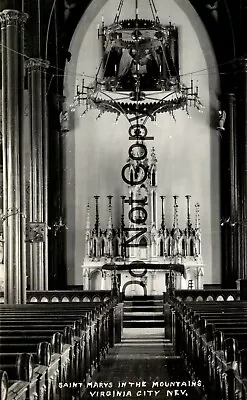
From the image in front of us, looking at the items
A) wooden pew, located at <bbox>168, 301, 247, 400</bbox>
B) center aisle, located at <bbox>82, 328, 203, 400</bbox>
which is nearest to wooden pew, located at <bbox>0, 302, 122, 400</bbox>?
center aisle, located at <bbox>82, 328, 203, 400</bbox>

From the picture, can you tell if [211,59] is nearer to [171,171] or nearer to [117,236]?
[171,171]

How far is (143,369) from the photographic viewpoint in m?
10.9

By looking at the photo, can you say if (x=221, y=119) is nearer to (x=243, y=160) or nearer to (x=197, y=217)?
(x=243, y=160)

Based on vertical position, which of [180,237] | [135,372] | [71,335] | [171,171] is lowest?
[135,372]

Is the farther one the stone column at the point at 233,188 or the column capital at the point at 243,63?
the stone column at the point at 233,188

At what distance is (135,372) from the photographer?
10.7 m

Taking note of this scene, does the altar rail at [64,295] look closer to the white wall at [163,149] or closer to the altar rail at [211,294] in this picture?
the altar rail at [211,294]

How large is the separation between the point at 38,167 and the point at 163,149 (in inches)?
222

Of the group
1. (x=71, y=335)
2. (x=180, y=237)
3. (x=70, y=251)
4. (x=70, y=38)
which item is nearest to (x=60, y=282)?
(x=70, y=251)

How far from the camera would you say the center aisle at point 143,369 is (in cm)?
804

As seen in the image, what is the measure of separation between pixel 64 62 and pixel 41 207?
250 inches

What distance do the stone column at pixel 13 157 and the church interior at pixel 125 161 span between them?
2cm

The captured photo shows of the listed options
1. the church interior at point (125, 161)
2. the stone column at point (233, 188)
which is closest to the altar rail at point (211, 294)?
the church interior at point (125, 161)

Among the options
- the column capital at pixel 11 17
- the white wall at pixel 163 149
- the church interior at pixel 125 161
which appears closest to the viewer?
the column capital at pixel 11 17
